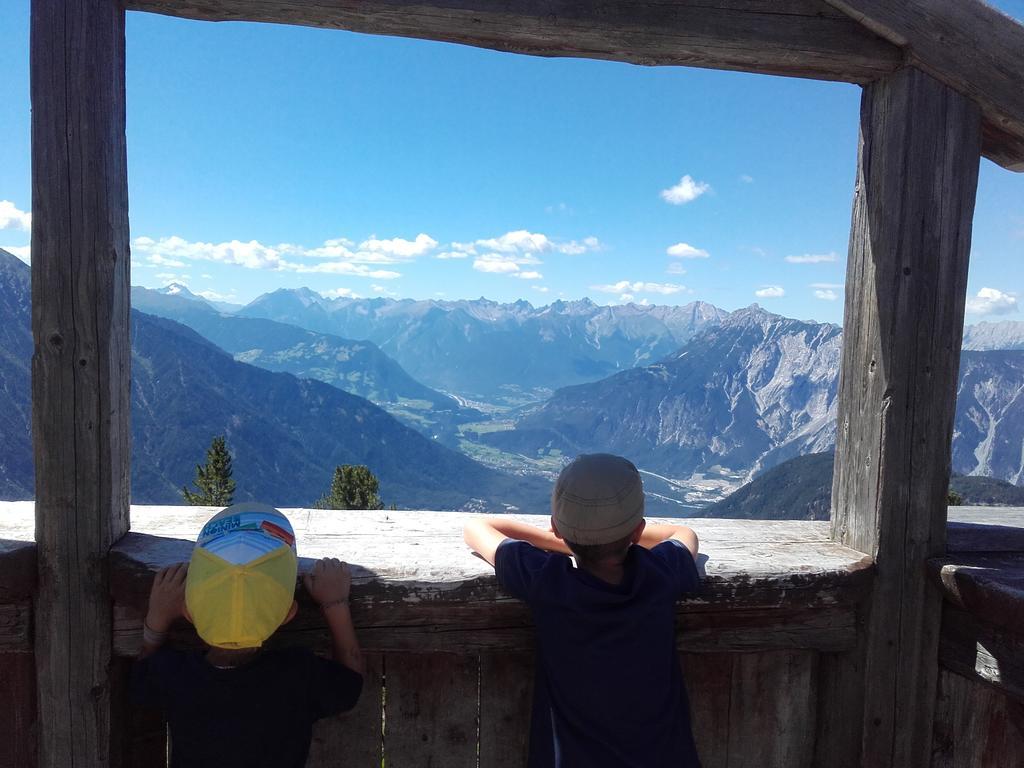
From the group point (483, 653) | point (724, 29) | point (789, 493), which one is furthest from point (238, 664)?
point (789, 493)

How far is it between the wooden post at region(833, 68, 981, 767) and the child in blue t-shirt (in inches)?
31.3

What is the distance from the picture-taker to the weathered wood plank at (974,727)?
231cm

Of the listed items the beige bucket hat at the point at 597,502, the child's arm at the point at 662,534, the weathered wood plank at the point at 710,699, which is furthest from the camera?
the weathered wood plank at the point at 710,699

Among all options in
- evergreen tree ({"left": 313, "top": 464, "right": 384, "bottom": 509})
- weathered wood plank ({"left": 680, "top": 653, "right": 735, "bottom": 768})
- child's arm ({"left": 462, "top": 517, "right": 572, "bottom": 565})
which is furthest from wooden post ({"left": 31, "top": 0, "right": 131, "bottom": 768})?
evergreen tree ({"left": 313, "top": 464, "right": 384, "bottom": 509})

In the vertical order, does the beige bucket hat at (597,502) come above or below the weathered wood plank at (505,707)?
above

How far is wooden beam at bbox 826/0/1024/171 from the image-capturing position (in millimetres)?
2197

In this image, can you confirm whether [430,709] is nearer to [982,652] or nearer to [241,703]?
[241,703]

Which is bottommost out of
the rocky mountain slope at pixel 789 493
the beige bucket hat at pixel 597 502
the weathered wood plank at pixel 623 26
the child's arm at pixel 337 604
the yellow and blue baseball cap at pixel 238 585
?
the rocky mountain slope at pixel 789 493

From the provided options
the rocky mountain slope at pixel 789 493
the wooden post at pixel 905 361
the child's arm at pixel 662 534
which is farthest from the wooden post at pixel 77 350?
the rocky mountain slope at pixel 789 493

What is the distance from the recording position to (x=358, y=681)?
205cm

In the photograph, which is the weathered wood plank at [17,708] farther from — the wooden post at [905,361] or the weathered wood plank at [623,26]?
the wooden post at [905,361]

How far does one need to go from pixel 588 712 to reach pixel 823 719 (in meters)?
1.03

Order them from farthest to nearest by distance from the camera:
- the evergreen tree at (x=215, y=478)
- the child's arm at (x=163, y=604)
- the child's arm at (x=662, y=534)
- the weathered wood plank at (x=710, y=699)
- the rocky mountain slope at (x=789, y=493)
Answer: the rocky mountain slope at (x=789, y=493) → the evergreen tree at (x=215, y=478) → the weathered wood plank at (x=710, y=699) → the child's arm at (x=662, y=534) → the child's arm at (x=163, y=604)

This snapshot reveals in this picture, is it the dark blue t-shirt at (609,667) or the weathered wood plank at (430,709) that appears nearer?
the dark blue t-shirt at (609,667)
